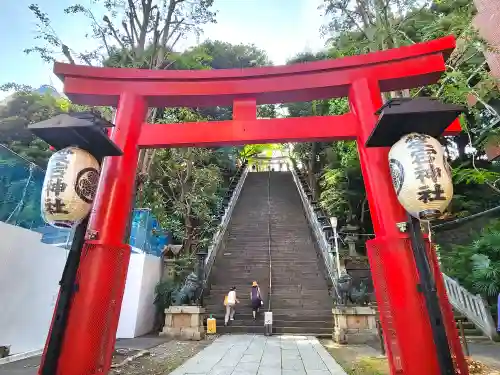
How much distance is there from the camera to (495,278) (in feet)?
31.0

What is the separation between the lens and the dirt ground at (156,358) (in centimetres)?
613

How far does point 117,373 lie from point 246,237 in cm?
1129

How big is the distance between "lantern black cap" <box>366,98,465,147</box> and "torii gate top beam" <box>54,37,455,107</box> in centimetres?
146

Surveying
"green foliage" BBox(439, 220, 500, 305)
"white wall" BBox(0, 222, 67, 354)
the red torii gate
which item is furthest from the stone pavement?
"green foliage" BBox(439, 220, 500, 305)

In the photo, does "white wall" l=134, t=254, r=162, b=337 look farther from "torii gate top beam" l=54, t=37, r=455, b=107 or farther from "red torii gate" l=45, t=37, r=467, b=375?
"torii gate top beam" l=54, t=37, r=455, b=107

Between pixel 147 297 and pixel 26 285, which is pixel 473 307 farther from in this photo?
pixel 26 285

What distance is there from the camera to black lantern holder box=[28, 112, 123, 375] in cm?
373

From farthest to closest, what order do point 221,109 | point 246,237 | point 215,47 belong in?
point 215,47 < point 221,109 < point 246,237

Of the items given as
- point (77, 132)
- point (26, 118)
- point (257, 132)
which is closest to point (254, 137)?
point (257, 132)

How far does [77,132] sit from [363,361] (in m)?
6.77

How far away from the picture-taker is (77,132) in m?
3.93

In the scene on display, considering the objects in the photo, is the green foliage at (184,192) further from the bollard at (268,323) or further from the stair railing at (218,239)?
the bollard at (268,323)

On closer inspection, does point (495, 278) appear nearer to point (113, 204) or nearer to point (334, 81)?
point (334, 81)

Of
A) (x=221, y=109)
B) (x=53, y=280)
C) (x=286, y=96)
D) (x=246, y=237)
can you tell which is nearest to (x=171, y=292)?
(x=53, y=280)
